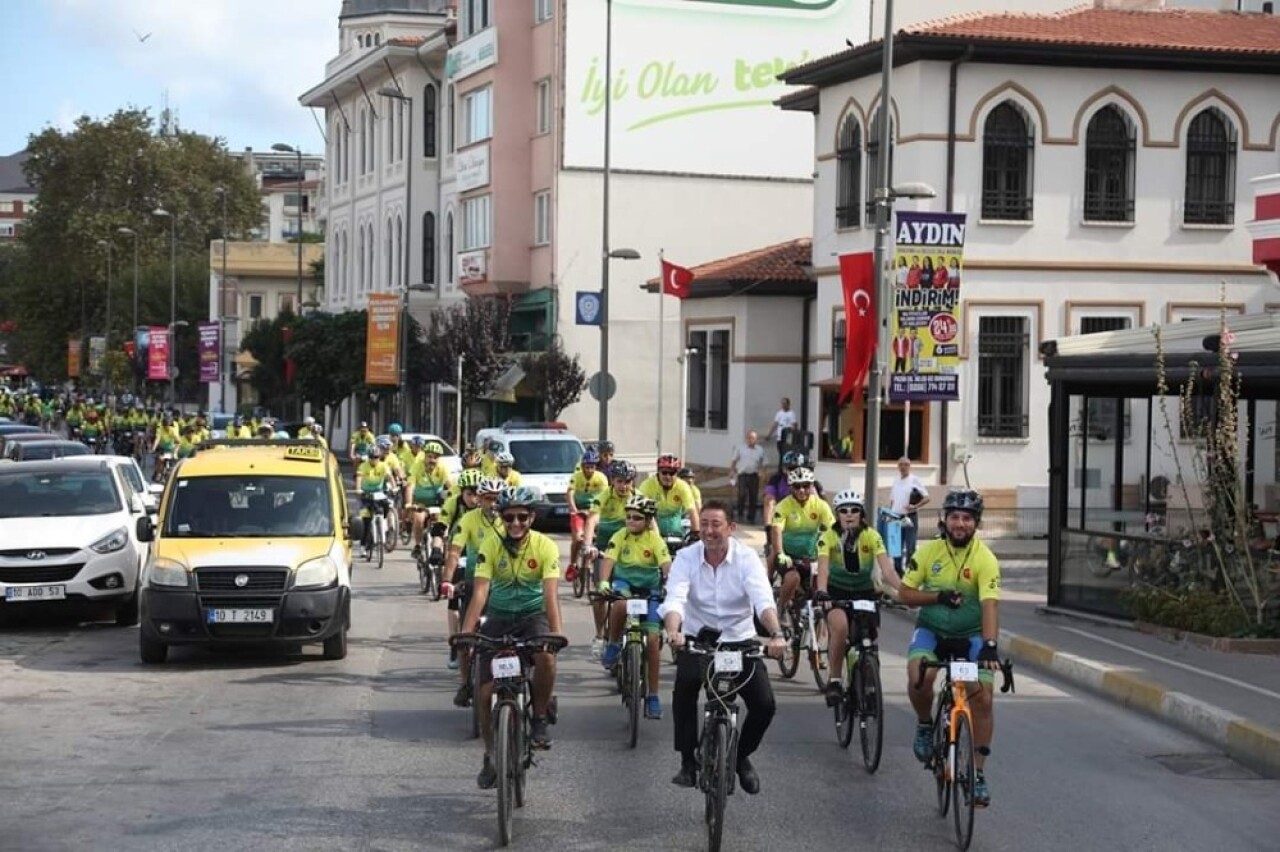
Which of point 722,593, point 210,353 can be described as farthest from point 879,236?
point 210,353

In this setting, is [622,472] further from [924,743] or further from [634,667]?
[924,743]

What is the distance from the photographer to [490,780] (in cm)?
1006

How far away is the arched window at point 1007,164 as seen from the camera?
35000 millimetres

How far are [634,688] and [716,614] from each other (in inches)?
94.2

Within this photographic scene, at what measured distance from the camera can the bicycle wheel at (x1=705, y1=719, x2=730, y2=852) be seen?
9070mm

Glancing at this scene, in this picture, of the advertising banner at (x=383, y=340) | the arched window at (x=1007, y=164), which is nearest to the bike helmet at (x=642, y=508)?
the arched window at (x=1007, y=164)

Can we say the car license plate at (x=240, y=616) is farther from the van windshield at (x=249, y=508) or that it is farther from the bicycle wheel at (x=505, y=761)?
the bicycle wheel at (x=505, y=761)

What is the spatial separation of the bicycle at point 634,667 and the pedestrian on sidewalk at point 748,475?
22116 millimetres

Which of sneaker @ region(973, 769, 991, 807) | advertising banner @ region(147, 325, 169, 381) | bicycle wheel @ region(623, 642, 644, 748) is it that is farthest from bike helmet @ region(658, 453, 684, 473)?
advertising banner @ region(147, 325, 169, 381)

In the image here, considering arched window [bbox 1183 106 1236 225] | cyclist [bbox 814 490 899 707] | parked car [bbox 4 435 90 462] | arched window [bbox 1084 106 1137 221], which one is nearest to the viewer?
cyclist [bbox 814 490 899 707]

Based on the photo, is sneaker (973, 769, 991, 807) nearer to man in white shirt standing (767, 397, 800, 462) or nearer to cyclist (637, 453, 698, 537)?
cyclist (637, 453, 698, 537)

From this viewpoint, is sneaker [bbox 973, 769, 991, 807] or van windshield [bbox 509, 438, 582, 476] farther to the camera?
van windshield [bbox 509, 438, 582, 476]

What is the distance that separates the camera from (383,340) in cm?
5353

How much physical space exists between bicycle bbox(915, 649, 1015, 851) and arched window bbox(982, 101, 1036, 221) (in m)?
25.6
